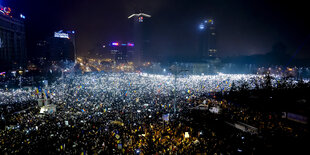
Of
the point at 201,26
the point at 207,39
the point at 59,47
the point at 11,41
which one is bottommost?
the point at 11,41

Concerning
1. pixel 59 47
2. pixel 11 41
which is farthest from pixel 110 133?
pixel 59 47

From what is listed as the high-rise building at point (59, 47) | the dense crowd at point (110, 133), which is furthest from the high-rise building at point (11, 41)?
the high-rise building at point (59, 47)

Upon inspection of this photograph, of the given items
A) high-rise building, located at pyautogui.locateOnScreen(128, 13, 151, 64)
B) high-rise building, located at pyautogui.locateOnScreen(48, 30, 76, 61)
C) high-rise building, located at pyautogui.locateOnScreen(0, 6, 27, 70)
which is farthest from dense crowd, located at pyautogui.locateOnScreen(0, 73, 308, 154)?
high-rise building, located at pyautogui.locateOnScreen(128, 13, 151, 64)

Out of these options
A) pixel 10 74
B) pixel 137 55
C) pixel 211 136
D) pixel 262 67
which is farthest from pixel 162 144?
pixel 137 55

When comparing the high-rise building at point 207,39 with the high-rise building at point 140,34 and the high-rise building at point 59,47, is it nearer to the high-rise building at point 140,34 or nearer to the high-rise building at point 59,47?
the high-rise building at point 140,34

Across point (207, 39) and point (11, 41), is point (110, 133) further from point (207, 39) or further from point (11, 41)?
point (207, 39)
